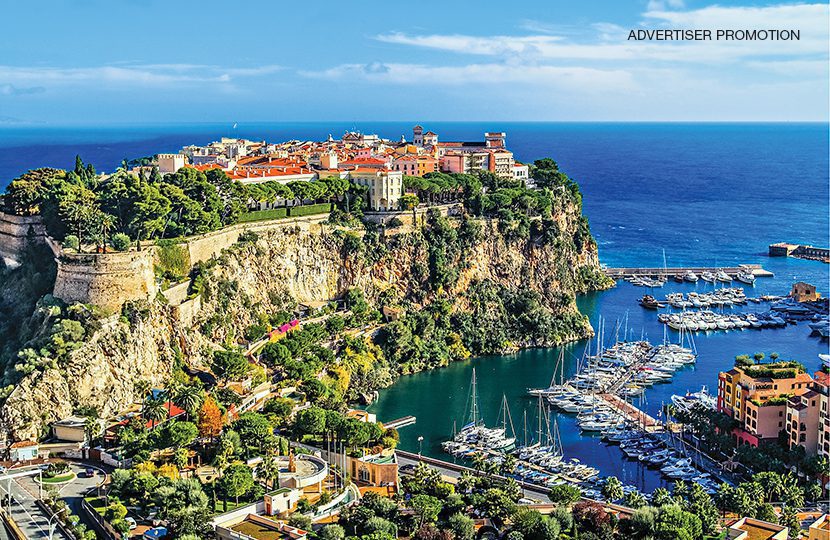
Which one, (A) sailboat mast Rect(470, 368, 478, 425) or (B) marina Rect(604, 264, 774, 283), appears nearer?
(A) sailboat mast Rect(470, 368, 478, 425)

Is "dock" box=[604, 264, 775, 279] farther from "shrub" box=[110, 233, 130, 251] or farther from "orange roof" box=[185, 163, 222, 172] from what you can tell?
"shrub" box=[110, 233, 130, 251]

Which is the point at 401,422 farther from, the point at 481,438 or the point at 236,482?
the point at 236,482

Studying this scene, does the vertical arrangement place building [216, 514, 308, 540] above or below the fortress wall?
below

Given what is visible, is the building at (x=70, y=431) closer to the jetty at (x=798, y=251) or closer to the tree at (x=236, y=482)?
the tree at (x=236, y=482)

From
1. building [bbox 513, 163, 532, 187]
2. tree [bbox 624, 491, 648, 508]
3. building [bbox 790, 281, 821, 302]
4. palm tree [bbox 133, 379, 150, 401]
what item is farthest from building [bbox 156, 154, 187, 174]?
building [bbox 790, 281, 821, 302]

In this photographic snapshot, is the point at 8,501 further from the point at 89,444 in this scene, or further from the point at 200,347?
the point at 200,347

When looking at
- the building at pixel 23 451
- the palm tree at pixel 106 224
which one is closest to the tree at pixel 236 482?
the building at pixel 23 451
